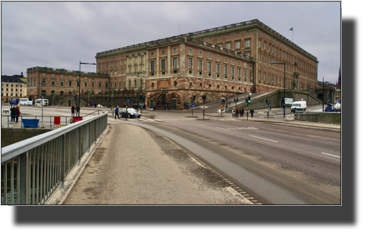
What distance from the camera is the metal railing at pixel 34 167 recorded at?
281 cm

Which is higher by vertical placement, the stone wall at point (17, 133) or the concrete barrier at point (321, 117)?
the concrete barrier at point (321, 117)

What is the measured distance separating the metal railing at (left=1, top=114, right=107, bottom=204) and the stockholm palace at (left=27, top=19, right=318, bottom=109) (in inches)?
2053

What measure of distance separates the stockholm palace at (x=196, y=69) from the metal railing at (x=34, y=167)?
52142 millimetres

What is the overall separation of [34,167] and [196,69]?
5779 cm

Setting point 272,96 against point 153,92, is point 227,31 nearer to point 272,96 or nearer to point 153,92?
point 272,96

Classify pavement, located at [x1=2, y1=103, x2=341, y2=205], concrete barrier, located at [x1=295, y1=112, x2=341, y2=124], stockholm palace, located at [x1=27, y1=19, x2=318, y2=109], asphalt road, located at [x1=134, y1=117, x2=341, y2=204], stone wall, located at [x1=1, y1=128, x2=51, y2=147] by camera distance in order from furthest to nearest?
stockholm palace, located at [x1=27, y1=19, x2=318, y2=109]
concrete barrier, located at [x1=295, y1=112, x2=341, y2=124]
stone wall, located at [x1=1, y1=128, x2=51, y2=147]
asphalt road, located at [x1=134, y1=117, x2=341, y2=204]
pavement, located at [x1=2, y1=103, x2=341, y2=205]

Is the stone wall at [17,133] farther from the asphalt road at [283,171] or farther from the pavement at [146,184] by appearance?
the asphalt road at [283,171]

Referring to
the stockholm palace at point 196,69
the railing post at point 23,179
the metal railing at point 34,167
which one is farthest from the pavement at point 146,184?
the stockholm palace at point 196,69

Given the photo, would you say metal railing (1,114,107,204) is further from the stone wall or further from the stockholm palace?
the stockholm palace

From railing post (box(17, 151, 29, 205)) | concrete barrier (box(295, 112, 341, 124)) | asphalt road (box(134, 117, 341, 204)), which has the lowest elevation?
asphalt road (box(134, 117, 341, 204))

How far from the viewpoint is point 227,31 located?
268ft

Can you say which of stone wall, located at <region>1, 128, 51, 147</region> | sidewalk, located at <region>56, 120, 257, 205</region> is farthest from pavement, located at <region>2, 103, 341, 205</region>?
stone wall, located at <region>1, 128, 51, 147</region>

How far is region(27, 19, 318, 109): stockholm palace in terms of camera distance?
192 feet

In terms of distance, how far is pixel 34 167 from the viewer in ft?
11.5
